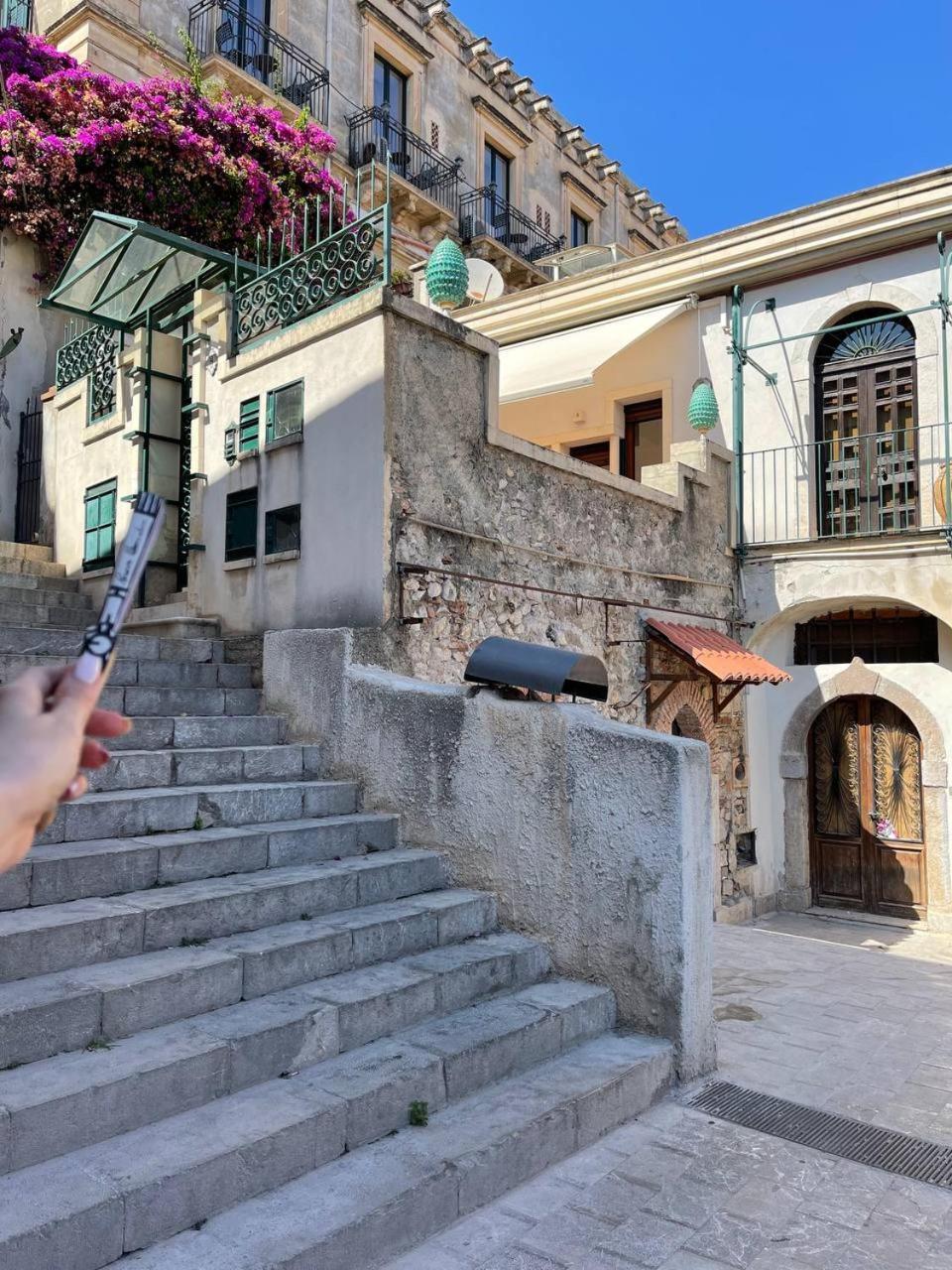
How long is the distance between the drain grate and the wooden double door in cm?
774

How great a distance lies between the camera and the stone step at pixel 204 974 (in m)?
3.10

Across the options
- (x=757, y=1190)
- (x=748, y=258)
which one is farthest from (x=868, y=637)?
(x=757, y=1190)

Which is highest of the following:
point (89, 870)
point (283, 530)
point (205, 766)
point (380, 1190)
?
point (283, 530)

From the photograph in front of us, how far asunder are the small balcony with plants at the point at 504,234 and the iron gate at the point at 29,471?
1116cm

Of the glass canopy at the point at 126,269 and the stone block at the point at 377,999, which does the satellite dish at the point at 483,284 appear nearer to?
the glass canopy at the point at 126,269

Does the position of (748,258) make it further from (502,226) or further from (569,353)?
(502,226)

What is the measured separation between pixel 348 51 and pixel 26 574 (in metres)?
14.5

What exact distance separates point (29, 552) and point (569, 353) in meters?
6.69

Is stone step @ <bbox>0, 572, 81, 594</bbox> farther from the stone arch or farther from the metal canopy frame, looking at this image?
the stone arch

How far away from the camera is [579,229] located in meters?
24.8

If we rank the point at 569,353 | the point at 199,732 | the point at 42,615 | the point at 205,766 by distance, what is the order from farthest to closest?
the point at 569,353 → the point at 42,615 → the point at 199,732 → the point at 205,766

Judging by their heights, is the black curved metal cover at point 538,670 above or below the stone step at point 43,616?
below

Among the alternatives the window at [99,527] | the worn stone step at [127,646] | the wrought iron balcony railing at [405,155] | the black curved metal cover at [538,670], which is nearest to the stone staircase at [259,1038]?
the worn stone step at [127,646]

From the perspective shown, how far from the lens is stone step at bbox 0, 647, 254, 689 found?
18.6 ft
